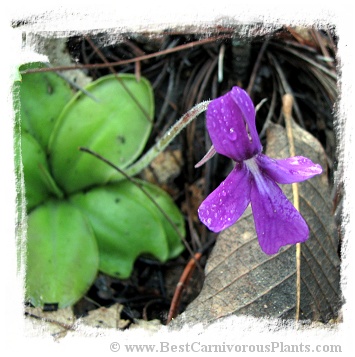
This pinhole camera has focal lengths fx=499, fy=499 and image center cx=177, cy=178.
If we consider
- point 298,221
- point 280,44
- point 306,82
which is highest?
point 280,44

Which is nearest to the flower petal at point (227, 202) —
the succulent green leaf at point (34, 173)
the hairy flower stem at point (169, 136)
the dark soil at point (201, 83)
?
the hairy flower stem at point (169, 136)

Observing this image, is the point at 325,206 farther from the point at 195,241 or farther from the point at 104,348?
the point at 104,348

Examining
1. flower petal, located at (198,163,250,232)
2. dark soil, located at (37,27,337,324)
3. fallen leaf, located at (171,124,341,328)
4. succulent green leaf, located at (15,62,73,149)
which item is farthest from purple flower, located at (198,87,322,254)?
succulent green leaf, located at (15,62,73,149)

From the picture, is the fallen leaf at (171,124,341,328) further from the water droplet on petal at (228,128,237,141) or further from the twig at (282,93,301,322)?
the water droplet on petal at (228,128,237,141)

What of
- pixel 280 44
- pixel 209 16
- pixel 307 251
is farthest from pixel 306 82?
pixel 307 251

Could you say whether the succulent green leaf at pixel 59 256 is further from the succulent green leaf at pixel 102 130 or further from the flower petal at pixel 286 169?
the flower petal at pixel 286 169

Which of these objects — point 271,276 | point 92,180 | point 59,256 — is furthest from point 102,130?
point 271,276

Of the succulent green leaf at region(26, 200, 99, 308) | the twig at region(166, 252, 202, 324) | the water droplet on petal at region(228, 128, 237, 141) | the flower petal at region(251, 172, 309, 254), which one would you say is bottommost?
the twig at region(166, 252, 202, 324)

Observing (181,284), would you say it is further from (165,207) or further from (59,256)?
(59,256)
